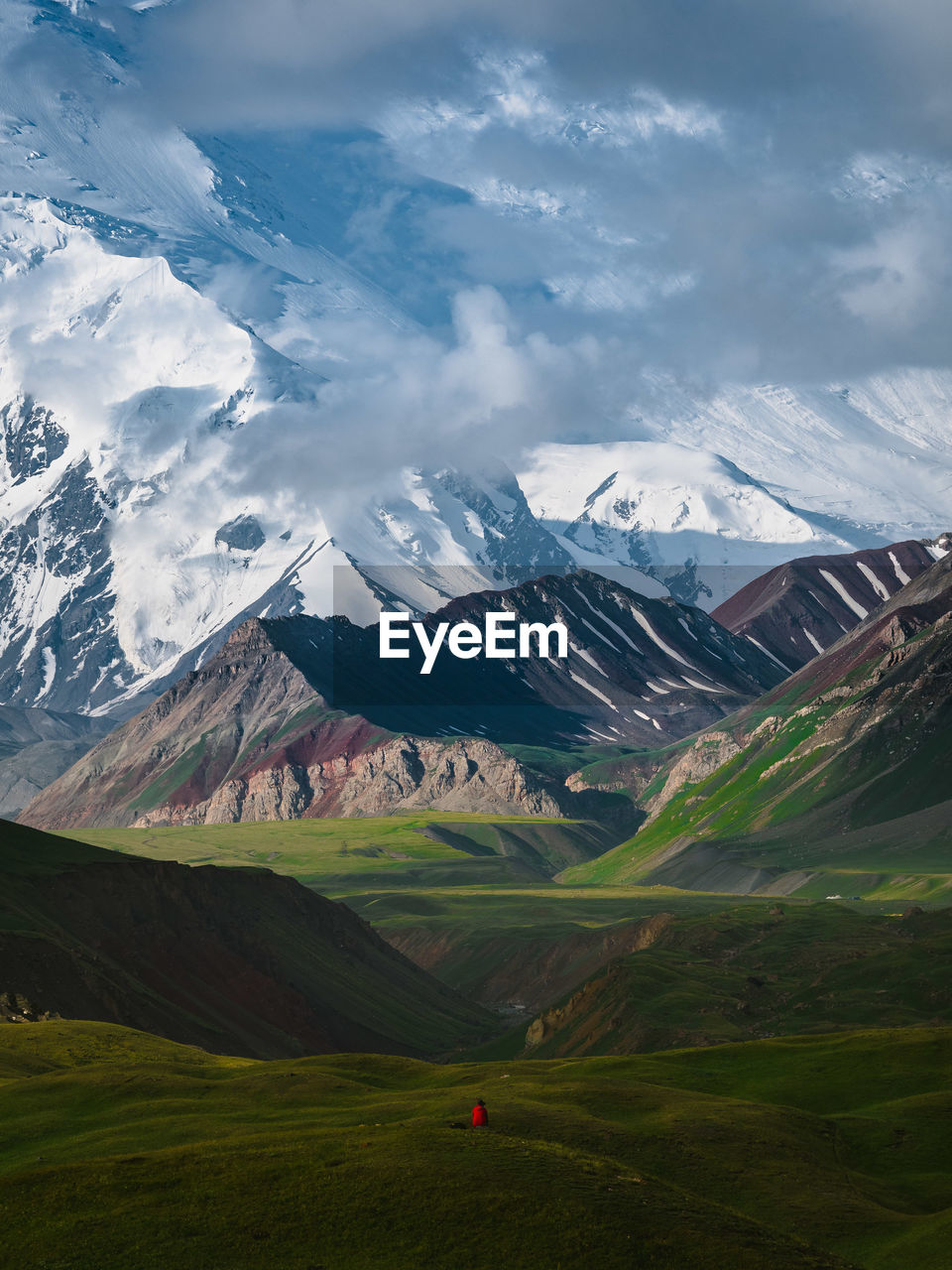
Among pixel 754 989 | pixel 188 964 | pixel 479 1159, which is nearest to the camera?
pixel 479 1159

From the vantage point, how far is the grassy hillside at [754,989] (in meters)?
139

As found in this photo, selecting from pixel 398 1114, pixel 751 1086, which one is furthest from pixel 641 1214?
pixel 751 1086

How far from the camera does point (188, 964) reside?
171375 mm

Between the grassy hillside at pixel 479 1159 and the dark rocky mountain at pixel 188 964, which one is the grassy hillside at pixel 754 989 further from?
the grassy hillside at pixel 479 1159

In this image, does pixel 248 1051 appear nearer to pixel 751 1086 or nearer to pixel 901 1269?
pixel 751 1086

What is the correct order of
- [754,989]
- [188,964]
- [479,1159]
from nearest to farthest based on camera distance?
[479,1159]
[754,989]
[188,964]

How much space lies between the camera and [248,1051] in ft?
501

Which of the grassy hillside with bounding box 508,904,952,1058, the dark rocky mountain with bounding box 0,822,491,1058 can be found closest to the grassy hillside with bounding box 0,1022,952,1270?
the dark rocky mountain with bounding box 0,822,491,1058

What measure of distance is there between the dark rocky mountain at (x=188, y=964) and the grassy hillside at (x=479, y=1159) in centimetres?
2920

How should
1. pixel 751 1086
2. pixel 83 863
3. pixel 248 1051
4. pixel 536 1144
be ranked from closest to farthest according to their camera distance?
pixel 536 1144, pixel 751 1086, pixel 248 1051, pixel 83 863

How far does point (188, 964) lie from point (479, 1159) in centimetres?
11396

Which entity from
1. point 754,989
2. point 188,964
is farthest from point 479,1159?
point 188,964

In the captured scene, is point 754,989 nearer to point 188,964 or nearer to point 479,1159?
point 188,964

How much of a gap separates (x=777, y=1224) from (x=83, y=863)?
395 ft
